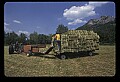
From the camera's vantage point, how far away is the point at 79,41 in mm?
3008

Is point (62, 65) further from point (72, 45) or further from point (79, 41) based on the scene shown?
point (79, 41)

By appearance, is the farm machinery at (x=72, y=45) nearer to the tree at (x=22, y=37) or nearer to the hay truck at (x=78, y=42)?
the hay truck at (x=78, y=42)

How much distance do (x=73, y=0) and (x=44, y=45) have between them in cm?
101

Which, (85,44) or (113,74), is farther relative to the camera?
(85,44)

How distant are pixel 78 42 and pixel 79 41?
28mm

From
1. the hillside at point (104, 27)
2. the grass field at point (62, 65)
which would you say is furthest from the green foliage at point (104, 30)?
the grass field at point (62, 65)

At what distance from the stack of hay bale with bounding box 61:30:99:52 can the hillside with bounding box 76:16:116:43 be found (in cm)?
9

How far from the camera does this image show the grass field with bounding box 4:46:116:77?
273cm

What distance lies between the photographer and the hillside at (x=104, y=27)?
8.73ft

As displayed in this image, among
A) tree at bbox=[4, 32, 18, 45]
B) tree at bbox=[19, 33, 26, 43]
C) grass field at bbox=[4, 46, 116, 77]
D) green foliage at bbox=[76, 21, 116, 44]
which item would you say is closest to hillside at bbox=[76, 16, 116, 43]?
green foliage at bbox=[76, 21, 116, 44]
